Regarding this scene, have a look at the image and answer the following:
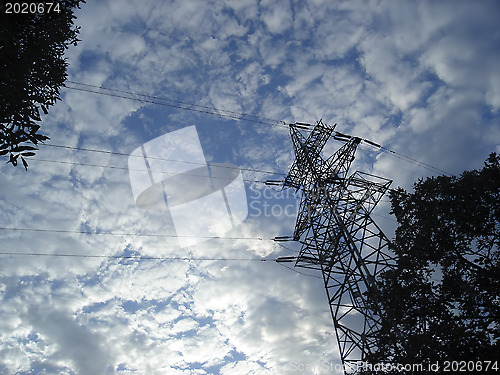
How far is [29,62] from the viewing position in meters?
7.49

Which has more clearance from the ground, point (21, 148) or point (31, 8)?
point (31, 8)

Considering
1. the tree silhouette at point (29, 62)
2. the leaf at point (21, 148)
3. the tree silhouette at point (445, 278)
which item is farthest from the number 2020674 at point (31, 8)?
the tree silhouette at point (445, 278)

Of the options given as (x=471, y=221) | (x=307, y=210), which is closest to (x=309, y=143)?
(x=307, y=210)

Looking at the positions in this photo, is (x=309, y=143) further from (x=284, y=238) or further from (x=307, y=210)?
(x=284, y=238)

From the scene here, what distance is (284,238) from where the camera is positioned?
15.0 m

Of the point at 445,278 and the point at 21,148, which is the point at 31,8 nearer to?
the point at 21,148

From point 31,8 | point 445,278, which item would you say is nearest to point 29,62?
point 31,8

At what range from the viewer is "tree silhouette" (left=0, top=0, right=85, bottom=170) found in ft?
20.1

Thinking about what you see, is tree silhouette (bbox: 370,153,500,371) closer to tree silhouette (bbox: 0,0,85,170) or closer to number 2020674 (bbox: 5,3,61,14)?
tree silhouette (bbox: 0,0,85,170)

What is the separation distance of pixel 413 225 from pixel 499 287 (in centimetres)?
278

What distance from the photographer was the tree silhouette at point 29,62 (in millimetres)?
6117

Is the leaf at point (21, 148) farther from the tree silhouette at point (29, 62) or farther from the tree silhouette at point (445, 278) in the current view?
the tree silhouette at point (445, 278)

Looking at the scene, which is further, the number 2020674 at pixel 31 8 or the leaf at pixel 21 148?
Answer: the number 2020674 at pixel 31 8

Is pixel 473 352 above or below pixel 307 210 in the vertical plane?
below
